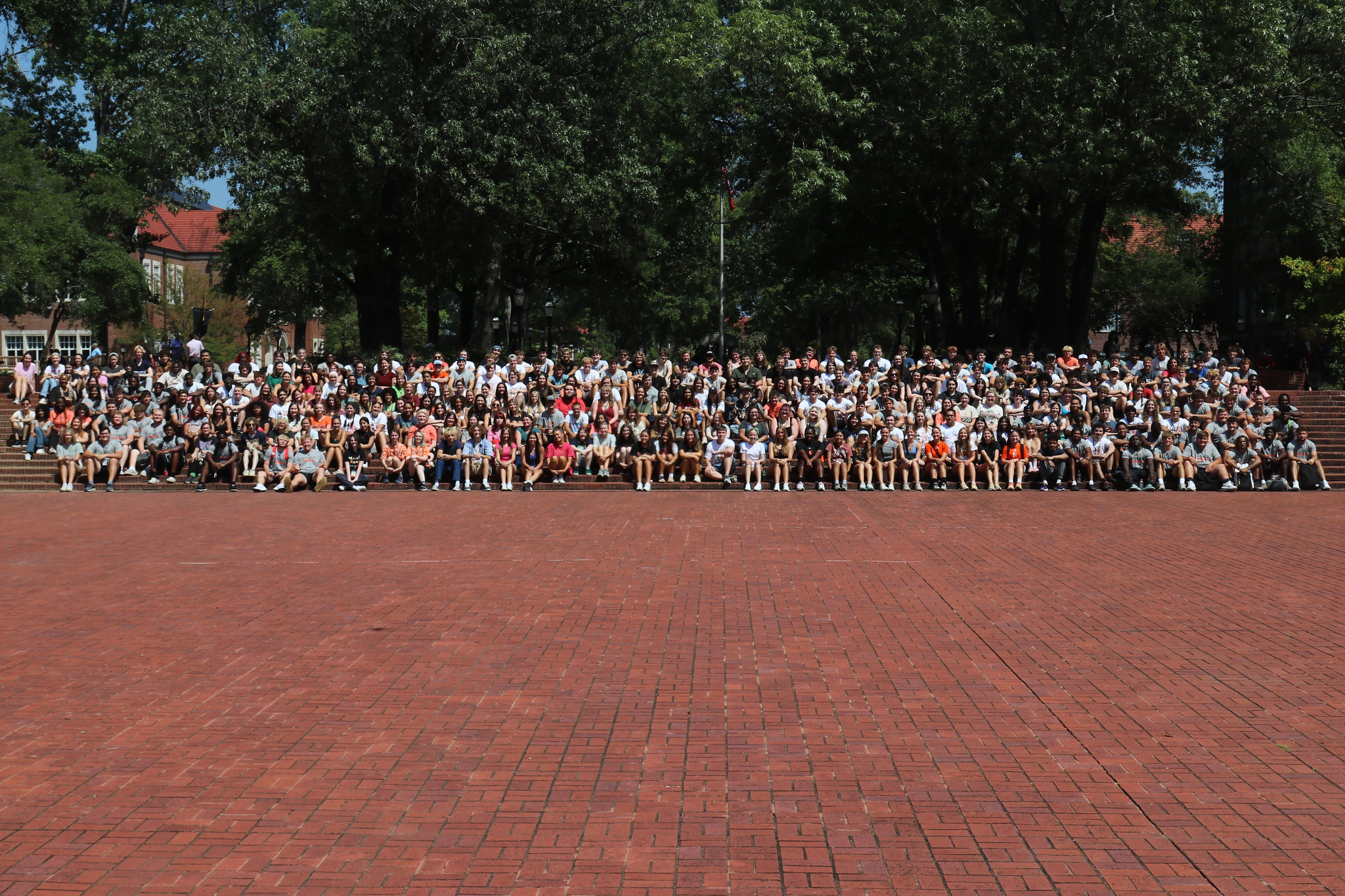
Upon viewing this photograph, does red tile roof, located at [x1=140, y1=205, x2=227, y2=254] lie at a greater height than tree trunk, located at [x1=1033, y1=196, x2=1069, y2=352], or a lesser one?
greater

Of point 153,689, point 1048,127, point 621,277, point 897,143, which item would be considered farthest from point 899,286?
point 153,689

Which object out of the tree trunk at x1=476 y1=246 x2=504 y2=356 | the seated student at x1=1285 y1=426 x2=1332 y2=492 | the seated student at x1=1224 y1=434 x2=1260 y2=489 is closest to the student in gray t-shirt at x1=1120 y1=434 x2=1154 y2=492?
the seated student at x1=1224 y1=434 x2=1260 y2=489

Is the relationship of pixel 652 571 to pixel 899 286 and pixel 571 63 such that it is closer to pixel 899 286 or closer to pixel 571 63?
pixel 571 63

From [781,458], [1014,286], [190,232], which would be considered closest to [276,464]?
[781,458]

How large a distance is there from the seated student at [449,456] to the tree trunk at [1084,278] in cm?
1722

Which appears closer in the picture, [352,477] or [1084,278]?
[352,477]

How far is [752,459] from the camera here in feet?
67.7

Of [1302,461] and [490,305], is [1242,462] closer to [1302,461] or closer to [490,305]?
[1302,461]

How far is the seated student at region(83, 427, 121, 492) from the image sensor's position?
2111cm

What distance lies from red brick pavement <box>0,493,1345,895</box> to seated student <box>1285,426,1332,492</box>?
945 centimetres

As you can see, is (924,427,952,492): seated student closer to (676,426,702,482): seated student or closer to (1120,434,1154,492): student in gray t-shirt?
(1120,434,1154,492): student in gray t-shirt

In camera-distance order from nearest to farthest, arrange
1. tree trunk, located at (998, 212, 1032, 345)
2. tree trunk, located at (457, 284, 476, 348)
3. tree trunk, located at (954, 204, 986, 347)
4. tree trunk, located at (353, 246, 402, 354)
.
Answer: tree trunk, located at (353, 246, 402, 354) → tree trunk, located at (998, 212, 1032, 345) → tree trunk, located at (954, 204, 986, 347) → tree trunk, located at (457, 284, 476, 348)

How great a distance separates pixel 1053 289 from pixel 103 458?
22.7m

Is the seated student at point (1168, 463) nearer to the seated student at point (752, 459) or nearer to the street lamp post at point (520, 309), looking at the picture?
the seated student at point (752, 459)
